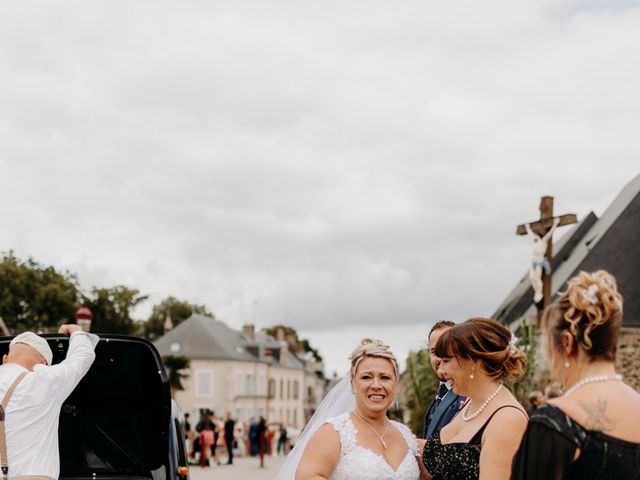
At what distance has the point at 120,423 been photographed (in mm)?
6996

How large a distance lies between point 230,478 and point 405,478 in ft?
57.9

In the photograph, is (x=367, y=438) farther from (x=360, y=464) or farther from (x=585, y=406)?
(x=585, y=406)

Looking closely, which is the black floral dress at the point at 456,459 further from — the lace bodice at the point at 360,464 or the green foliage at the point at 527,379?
the green foliage at the point at 527,379

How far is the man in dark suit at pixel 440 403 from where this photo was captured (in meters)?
5.06

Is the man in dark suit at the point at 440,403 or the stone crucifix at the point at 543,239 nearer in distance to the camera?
the man in dark suit at the point at 440,403

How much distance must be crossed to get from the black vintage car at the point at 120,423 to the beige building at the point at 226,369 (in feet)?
196

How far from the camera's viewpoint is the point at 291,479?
516cm

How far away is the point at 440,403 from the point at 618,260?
28.1 metres

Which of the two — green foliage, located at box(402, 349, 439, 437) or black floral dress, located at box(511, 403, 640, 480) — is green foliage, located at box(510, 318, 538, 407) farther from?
black floral dress, located at box(511, 403, 640, 480)

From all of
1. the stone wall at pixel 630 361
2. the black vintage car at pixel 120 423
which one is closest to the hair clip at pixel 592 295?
the black vintage car at pixel 120 423

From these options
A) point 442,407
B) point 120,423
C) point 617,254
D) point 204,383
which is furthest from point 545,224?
point 204,383

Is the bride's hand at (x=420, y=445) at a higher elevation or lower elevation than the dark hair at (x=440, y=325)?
lower

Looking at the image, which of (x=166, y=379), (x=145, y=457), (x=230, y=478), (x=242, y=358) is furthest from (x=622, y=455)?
(x=242, y=358)

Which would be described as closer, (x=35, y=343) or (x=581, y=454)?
(x=581, y=454)
